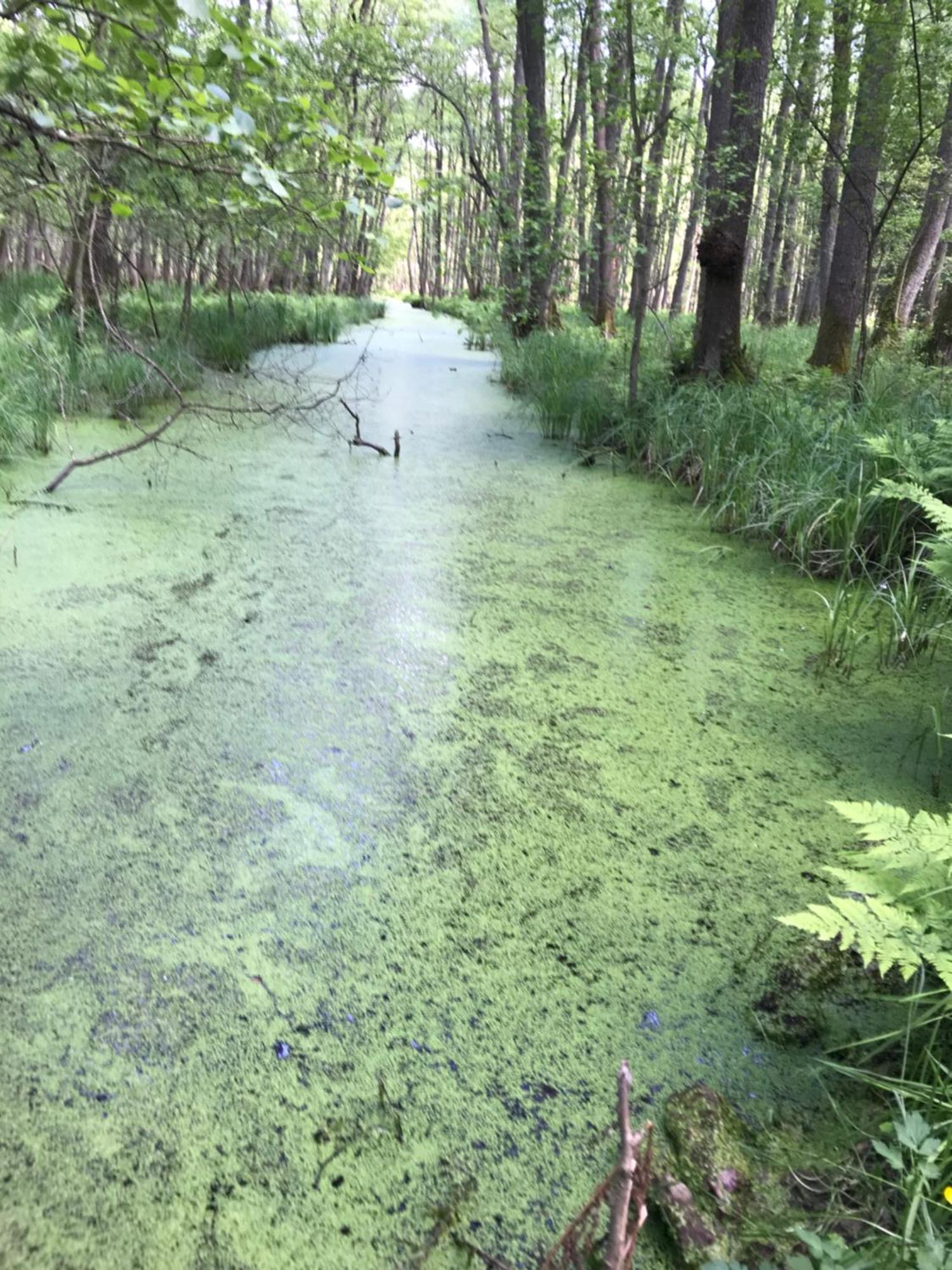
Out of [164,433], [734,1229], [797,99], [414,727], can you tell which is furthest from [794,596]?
[164,433]

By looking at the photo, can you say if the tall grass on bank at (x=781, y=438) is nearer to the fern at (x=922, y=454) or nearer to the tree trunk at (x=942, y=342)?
the fern at (x=922, y=454)

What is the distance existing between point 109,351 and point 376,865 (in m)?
3.35

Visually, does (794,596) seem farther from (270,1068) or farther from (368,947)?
(270,1068)

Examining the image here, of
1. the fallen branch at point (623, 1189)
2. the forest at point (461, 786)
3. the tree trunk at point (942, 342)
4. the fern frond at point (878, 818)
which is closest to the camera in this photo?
the fallen branch at point (623, 1189)

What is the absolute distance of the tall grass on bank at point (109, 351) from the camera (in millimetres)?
2975

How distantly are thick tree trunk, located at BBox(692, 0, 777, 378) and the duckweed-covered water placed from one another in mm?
1769

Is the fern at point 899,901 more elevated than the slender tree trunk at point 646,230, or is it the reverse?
the slender tree trunk at point 646,230

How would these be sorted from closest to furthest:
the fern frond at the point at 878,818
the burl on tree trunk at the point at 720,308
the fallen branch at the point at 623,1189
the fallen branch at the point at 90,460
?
the fallen branch at the point at 623,1189
the fern frond at the point at 878,818
the fallen branch at the point at 90,460
the burl on tree trunk at the point at 720,308

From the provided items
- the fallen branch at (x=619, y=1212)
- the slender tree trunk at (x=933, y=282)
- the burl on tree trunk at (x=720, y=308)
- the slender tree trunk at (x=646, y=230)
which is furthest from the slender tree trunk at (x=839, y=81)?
the slender tree trunk at (x=933, y=282)

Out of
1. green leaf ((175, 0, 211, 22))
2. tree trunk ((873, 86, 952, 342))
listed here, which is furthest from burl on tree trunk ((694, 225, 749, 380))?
green leaf ((175, 0, 211, 22))

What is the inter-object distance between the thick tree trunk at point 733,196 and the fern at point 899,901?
300 centimetres

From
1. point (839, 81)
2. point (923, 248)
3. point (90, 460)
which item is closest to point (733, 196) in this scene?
point (839, 81)

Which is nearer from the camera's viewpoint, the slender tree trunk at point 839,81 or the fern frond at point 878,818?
the fern frond at point 878,818

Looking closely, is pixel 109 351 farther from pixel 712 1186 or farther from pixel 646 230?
pixel 712 1186
